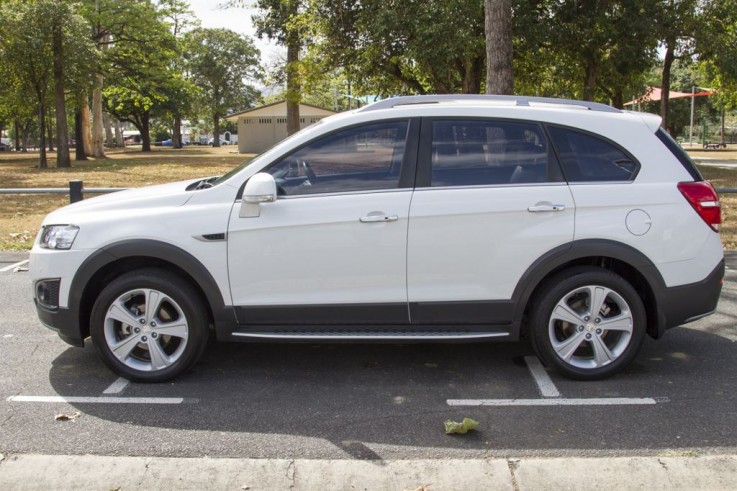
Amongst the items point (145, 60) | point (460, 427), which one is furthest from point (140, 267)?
point (145, 60)

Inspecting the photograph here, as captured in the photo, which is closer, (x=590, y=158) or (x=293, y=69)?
(x=590, y=158)

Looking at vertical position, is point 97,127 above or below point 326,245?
above

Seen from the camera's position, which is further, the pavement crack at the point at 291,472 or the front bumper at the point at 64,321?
the front bumper at the point at 64,321

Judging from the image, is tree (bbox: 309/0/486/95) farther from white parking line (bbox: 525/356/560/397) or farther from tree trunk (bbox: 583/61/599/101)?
white parking line (bbox: 525/356/560/397)

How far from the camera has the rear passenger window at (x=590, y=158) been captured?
4641 mm

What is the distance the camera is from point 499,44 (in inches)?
414

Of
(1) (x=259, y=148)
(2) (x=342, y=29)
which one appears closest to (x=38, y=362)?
(2) (x=342, y=29)

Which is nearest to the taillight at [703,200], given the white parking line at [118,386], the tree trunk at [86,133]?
the white parking line at [118,386]

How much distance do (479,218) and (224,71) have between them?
263ft

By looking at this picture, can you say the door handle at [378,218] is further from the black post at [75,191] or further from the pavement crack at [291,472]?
the black post at [75,191]

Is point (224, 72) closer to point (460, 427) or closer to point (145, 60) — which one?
point (145, 60)

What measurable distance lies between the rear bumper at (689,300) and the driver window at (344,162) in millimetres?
1965

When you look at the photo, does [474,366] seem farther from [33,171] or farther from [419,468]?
[33,171]

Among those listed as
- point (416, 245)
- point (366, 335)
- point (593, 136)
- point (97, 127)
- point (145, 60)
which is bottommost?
point (366, 335)
